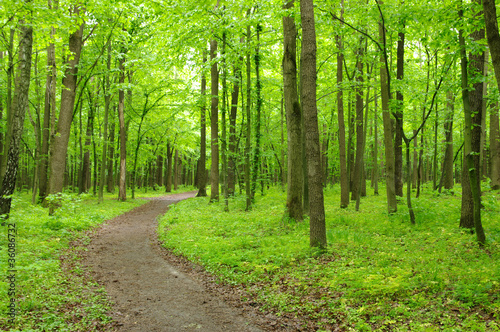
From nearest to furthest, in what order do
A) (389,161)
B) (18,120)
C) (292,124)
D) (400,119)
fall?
(18,120) → (292,124) → (400,119) → (389,161)

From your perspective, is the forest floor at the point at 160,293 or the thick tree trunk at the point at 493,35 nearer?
the thick tree trunk at the point at 493,35

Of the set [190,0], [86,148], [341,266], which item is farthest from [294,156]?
[86,148]

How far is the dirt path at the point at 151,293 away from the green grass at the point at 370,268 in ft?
2.46

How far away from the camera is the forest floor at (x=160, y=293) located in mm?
4785

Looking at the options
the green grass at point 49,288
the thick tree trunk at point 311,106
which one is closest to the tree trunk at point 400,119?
the thick tree trunk at point 311,106

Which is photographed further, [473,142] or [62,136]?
[62,136]

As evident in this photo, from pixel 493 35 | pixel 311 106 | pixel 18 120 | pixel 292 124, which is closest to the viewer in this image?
pixel 493 35

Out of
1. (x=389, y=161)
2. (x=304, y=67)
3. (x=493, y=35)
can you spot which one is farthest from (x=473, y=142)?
(x=304, y=67)

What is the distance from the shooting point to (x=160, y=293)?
6074 mm

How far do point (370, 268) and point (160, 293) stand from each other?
4.36m

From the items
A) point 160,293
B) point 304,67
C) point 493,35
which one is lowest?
point 160,293

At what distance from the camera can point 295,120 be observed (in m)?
10.1

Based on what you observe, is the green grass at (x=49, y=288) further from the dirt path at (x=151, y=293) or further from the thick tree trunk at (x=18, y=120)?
the thick tree trunk at (x=18, y=120)

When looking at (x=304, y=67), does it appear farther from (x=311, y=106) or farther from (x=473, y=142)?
(x=473, y=142)
